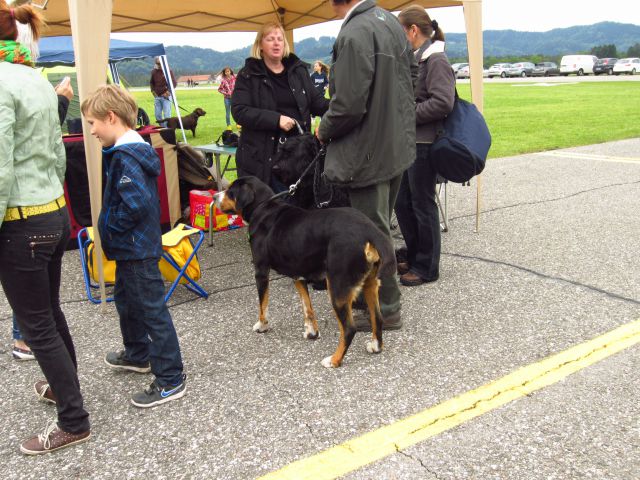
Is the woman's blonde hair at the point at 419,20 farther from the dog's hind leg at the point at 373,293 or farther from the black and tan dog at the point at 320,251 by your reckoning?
the dog's hind leg at the point at 373,293

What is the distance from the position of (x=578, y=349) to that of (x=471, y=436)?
125cm

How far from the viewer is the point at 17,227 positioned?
2.35 meters

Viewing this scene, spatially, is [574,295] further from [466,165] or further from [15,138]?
[15,138]

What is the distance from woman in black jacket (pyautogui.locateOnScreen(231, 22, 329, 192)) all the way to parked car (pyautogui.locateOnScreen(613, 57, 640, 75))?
61499 mm

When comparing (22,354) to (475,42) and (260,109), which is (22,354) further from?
(475,42)

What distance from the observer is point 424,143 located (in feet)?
14.6

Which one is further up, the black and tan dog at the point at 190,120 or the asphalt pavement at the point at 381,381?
the black and tan dog at the point at 190,120

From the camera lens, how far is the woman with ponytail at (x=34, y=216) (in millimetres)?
2271

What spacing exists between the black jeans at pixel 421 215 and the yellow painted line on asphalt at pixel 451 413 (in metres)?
1.48

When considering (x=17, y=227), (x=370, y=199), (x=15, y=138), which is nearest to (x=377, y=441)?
(x=370, y=199)

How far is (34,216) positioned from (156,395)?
119 cm

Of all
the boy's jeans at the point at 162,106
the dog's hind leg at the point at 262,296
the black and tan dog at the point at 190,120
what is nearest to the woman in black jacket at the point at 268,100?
the dog's hind leg at the point at 262,296

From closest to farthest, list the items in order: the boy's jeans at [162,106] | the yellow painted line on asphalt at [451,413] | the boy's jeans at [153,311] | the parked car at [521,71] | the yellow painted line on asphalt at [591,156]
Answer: the yellow painted line on asphalt at [451,413]
the boy's jeans at [153,311]
the yellow painted line on asphalt at [591,156]
the boy's jeans at [162,106]
the parked car at [521,71]

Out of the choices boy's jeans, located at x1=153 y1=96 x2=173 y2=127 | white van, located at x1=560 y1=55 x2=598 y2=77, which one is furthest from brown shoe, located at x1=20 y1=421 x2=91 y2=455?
white van, located at x1=560 y1=55 x2=598 y2=77
